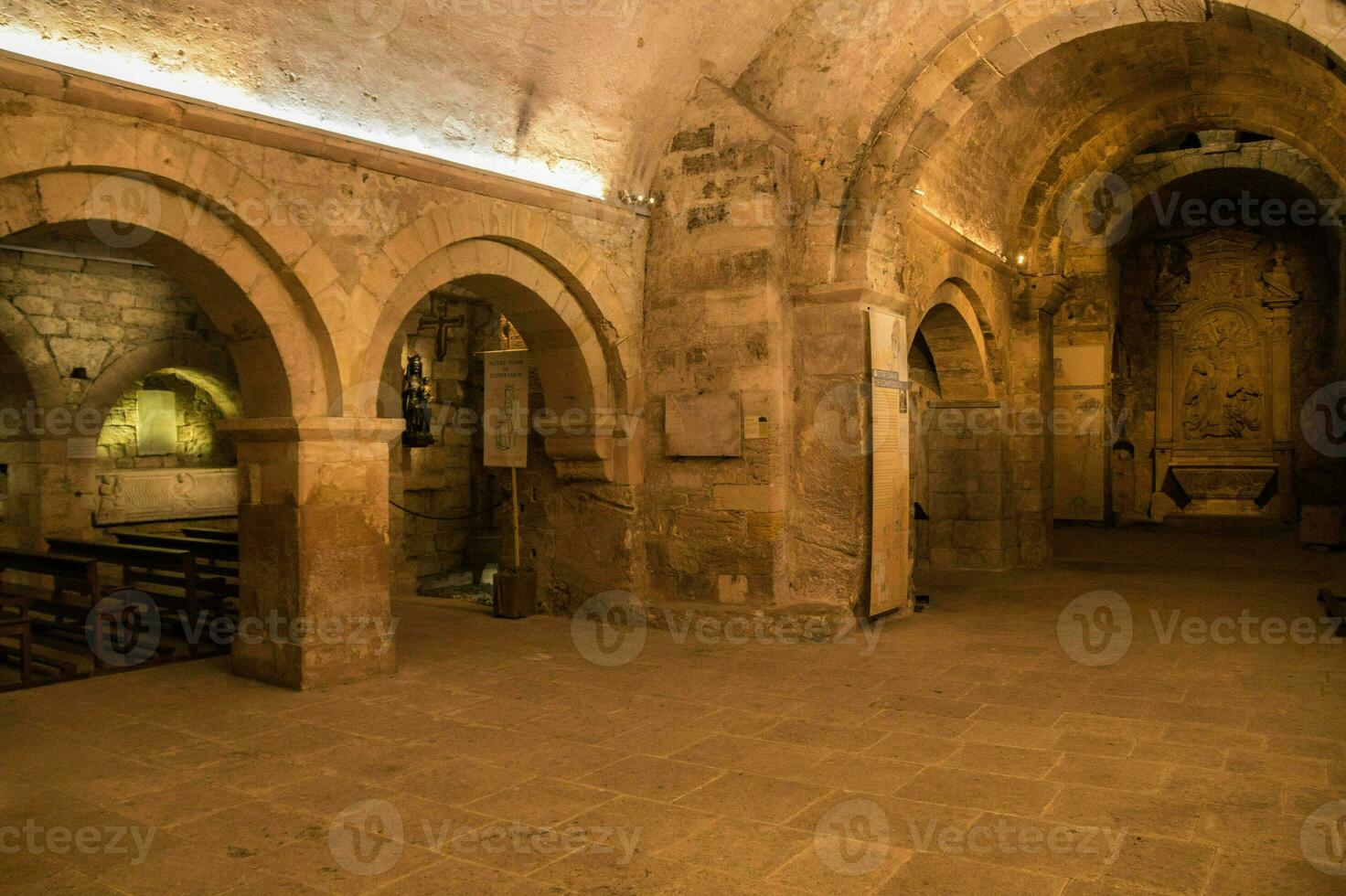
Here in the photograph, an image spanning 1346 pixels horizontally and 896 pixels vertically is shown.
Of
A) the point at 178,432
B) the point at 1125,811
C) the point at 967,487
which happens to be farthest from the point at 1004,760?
the point at 178,432

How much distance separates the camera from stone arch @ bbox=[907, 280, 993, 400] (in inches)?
320

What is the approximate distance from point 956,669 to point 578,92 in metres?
3.78

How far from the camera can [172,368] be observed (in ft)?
28.5

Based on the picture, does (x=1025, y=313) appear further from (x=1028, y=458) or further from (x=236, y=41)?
(x=236, y=41)

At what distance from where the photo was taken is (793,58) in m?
6.07

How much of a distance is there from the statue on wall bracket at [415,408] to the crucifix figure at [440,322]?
50 centimetres

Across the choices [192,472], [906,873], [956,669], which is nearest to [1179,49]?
[956,669]

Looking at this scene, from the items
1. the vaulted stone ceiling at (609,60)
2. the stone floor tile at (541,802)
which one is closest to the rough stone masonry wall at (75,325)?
the vaulted stone ceiling at (609,60)

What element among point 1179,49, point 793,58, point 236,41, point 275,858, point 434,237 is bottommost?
point 275,858

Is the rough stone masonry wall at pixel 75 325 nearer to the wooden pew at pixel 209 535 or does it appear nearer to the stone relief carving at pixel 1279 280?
the wooden pew at pixel 209 535

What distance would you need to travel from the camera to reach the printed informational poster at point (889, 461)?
6055 millimetres

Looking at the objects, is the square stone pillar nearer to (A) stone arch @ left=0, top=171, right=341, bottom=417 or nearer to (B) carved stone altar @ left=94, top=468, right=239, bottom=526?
(A) stone arch @ left=0, top=171, right=341, bottom=417

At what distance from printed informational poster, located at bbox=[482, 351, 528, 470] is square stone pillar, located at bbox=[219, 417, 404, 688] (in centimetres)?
173

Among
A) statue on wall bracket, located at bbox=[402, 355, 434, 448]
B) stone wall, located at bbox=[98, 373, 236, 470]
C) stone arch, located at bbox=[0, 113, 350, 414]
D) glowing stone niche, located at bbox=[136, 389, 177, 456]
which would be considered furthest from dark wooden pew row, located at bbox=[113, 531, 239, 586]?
glowing stone niche, located at bbox=[136, 389, 177, 456]
